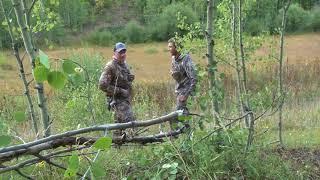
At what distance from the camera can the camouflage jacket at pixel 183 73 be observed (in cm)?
762

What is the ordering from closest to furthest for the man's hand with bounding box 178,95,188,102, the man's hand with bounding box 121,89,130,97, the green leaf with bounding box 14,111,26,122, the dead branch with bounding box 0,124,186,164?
the dead branch with bounding box 0,124,186,164 → the green leaf with bounding box 14,111,26,122 → the man's hand with bounding box 121,89,130,97 → the man's hand with bounding box 178,95,188,102

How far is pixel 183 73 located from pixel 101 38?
4290 cm

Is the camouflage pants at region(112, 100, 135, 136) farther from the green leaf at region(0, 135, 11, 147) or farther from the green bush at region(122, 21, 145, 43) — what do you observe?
the green bush at region(122, 21, 145, 43)

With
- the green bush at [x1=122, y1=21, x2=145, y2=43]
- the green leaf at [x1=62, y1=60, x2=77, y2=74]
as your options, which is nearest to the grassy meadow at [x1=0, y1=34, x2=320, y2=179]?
the green leaf at [x1=62, y1=60, x2=77, y2=74]

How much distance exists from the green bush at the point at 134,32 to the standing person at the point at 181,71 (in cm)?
4387

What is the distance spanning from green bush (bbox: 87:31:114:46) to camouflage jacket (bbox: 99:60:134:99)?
4235cm

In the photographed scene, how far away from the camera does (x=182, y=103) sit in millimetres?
7910

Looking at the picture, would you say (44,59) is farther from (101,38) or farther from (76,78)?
(101,38)

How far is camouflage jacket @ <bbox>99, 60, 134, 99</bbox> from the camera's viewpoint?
23.9ft

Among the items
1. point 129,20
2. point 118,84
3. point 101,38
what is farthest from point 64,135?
point 129,20

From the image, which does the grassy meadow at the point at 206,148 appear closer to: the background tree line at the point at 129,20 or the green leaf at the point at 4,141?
the green leaf at the point at 4,141

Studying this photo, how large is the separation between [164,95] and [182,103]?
26.8 feet

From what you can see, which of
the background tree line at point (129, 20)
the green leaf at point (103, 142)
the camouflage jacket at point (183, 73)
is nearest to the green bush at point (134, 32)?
the background tree line at point (129, 20)

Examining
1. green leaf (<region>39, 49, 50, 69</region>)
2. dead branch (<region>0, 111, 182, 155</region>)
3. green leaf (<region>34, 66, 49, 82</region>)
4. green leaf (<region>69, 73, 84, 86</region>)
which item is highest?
green leaf (<region>39, 49, 50, 69</region>)
